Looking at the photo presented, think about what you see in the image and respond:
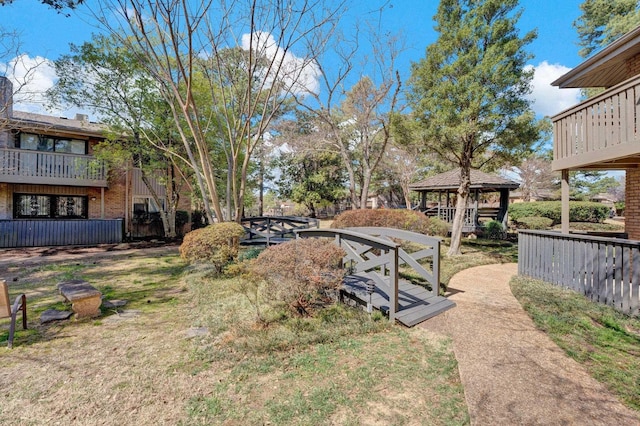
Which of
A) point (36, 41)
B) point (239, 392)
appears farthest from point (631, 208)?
point (36, 41)

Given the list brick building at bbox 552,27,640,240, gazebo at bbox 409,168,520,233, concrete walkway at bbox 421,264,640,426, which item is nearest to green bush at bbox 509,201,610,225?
gazebo at bbox 409,168,520,233

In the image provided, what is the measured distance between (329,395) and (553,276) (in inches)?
260

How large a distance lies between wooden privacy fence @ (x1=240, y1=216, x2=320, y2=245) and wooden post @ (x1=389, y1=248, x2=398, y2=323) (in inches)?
256

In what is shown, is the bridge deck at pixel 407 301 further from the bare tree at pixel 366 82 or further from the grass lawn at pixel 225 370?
the bare tree at pixel 366 82

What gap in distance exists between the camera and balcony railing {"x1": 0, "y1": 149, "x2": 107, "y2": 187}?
12.7 m

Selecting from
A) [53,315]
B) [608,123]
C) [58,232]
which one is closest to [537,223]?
[608,123]

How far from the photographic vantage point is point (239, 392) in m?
2.89

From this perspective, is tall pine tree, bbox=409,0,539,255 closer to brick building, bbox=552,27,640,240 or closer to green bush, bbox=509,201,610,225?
brick building, bbox=552,27,640,240

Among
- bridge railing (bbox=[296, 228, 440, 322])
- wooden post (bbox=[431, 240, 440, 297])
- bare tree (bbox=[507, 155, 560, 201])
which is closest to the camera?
bridge railing (bbox=[296, 228, 440, 322])

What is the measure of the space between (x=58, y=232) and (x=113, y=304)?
11.3 m

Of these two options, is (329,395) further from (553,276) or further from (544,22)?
(544,22)

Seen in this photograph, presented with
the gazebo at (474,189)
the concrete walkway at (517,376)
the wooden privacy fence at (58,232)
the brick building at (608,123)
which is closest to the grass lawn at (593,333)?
the concrete walkway at (517,376)

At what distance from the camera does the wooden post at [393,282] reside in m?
4.39

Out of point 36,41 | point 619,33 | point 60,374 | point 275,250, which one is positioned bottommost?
point 60,374
